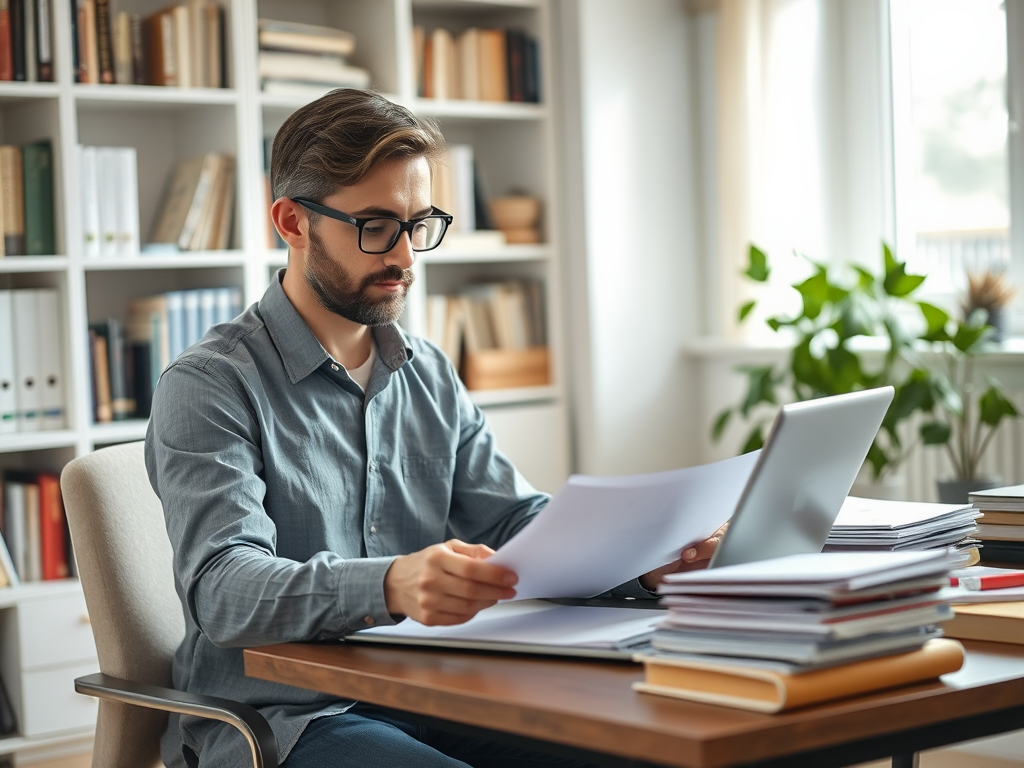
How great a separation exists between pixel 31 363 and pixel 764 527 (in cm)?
240

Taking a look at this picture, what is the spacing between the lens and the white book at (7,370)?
10.0 ft

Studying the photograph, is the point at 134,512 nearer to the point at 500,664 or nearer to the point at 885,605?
the point at 500,664

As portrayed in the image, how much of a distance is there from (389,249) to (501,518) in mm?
428

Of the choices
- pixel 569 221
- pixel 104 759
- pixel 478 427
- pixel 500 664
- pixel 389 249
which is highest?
pixel 569 221

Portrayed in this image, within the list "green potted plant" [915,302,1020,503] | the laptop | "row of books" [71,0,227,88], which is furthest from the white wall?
the laptop

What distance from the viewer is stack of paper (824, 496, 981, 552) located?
4.53 ft

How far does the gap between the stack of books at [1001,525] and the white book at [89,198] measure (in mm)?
2285

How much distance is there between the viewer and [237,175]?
3.32 meters

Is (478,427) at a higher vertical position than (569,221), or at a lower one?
lower

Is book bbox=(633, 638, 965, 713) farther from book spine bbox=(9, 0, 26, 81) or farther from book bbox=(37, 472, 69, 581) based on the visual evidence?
book spine bbox=(9, 0, 26, 81)

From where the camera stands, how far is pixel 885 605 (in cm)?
100

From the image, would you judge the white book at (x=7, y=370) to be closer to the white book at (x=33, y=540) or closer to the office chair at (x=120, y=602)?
the white book at (x=33, y=540)

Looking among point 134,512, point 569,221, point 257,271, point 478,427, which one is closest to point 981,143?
point 569,221

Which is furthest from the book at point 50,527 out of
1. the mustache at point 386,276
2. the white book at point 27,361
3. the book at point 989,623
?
the book at point 989,623
